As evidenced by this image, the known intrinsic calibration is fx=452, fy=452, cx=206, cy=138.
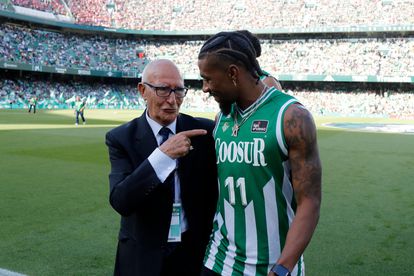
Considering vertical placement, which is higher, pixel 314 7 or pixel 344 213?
pixel 314 7

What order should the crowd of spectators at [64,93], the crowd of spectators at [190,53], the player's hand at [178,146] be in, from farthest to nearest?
the crowd of spectators at [190,53], the crowd of spectators at [64,93], the player's hand at [178,146]

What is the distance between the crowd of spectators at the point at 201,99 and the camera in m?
48.7

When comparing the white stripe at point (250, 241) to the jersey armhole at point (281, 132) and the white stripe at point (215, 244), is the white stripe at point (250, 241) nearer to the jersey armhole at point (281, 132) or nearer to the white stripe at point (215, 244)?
the white stripe at point (215, 244)

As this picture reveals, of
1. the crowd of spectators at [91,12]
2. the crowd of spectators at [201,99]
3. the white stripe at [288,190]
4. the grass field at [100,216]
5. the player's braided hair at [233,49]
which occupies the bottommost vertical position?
the crowd of spectators at [201,99]

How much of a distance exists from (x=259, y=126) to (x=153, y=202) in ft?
2.61

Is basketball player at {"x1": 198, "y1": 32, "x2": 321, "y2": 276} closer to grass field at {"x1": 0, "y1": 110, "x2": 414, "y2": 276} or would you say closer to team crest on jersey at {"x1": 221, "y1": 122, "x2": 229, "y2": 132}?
team crest on jersey at {"x1": 221, "y1": 122, "x2": 229, "y2": 132}

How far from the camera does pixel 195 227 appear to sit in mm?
2832

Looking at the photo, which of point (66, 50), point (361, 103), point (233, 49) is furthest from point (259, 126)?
point (66, 50)

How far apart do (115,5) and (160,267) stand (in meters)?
65.1

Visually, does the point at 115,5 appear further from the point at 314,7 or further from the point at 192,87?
the point at 314,7

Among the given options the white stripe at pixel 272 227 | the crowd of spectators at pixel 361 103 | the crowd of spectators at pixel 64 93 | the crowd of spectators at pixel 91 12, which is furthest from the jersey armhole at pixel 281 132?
the crowd of spectators at pixel 91 12

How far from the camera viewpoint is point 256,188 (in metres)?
2.33

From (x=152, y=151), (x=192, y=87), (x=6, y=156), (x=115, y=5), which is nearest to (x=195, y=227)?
(x=152, y=151)

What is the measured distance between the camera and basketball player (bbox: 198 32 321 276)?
87.5 inches
